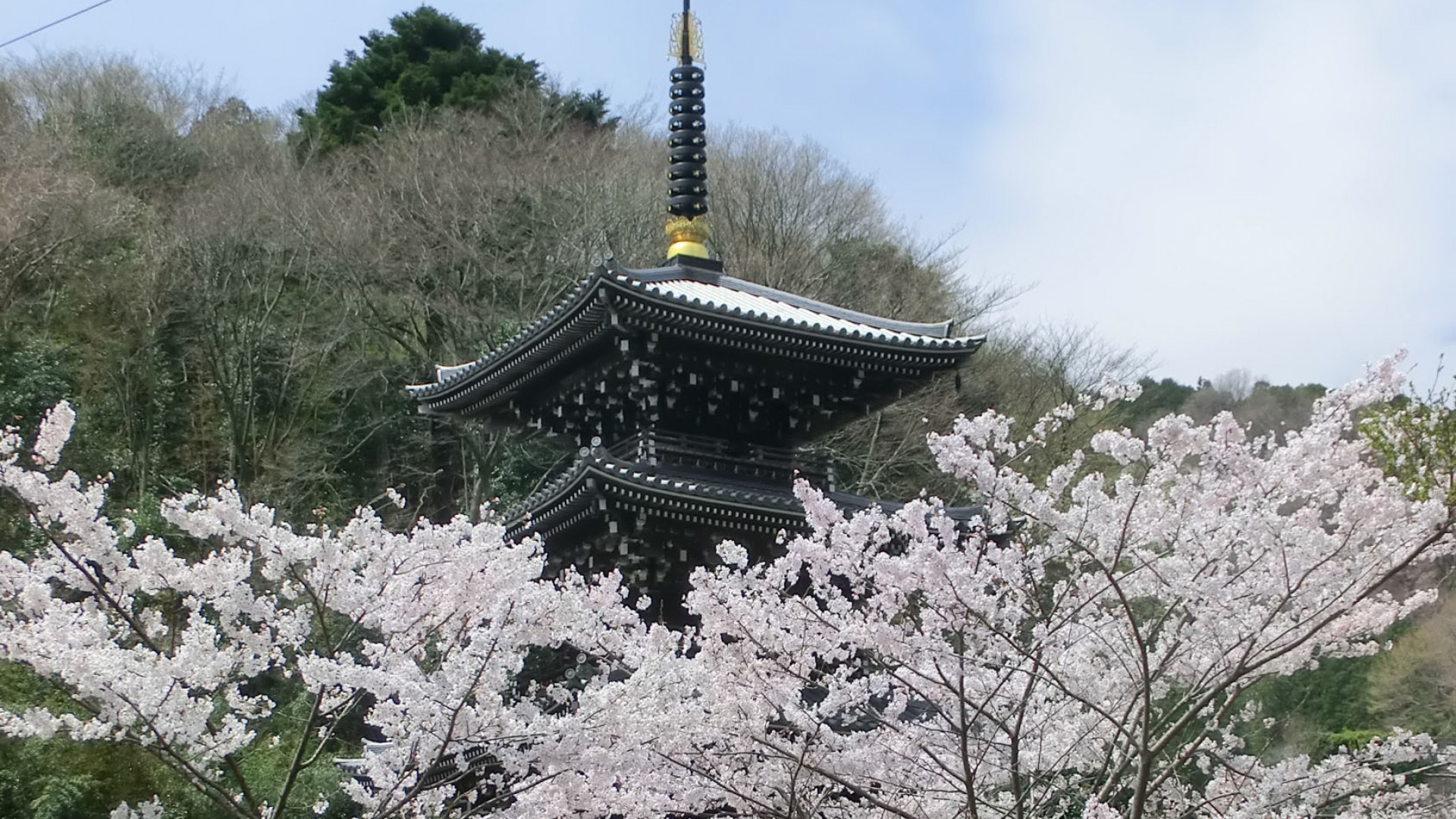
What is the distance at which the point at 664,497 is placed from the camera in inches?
376

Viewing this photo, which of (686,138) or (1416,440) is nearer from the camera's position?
(1416,440)

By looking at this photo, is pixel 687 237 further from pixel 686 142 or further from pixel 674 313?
pixel 674 313

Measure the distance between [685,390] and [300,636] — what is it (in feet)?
13.8

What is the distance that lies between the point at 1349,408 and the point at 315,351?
18.6 meters

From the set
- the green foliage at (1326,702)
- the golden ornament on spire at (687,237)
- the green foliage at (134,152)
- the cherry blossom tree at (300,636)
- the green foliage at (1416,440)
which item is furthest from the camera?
the green foliage at (134,152)

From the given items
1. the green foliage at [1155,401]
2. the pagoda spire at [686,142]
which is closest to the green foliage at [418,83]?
the green foliage at [1155,401]

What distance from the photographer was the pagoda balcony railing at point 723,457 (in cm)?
1037

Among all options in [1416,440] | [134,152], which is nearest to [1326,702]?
[1416,440]

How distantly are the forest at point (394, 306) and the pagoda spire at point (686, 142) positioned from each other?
8459mm

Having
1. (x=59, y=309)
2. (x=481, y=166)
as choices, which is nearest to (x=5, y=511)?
(x=59, y=309)

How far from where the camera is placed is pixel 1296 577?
Answer: 20.9 ft

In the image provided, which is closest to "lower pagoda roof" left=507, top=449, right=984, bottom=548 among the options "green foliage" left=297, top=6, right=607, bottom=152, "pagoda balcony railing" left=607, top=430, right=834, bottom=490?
"pagoda balcony railing" left=607, top=430, right=834, bottom=490

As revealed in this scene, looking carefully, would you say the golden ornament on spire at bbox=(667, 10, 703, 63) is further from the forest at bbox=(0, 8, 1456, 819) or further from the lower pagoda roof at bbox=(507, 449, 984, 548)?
the forest at bbox=(0, 8, 1456, 819)

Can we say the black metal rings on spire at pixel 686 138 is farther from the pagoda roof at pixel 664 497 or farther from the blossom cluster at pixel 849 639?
the blossom cluster at pixel 849 639
